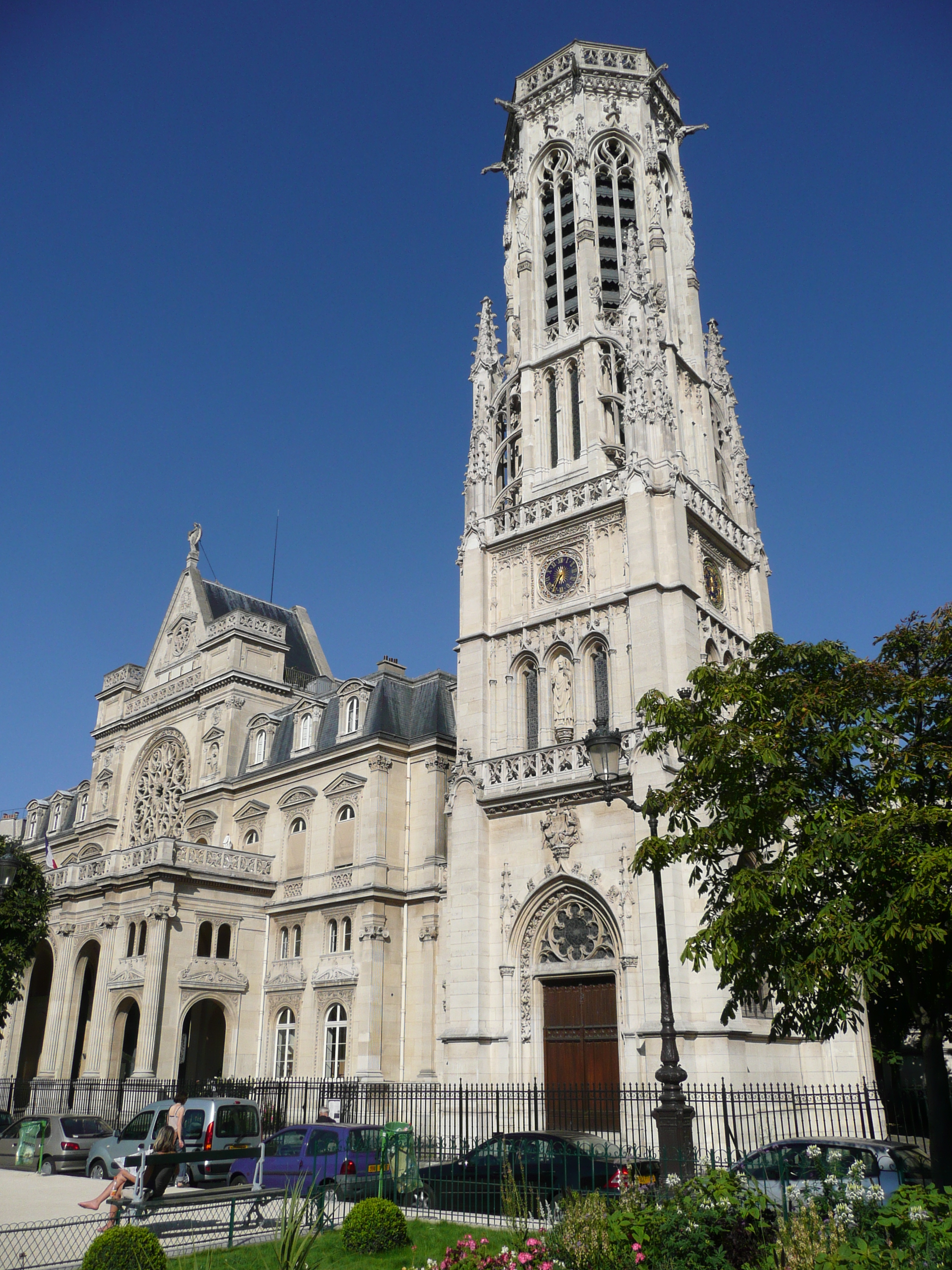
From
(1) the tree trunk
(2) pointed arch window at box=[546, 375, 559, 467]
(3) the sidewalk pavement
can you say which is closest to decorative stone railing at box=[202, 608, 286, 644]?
(2) pointed arch window at box=[546, 375, 559, 467]

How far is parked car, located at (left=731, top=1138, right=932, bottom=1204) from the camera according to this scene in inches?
530

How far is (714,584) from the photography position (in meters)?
29.3

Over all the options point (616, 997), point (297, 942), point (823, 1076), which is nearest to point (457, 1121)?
point (616, 997)

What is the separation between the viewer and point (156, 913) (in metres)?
31.7

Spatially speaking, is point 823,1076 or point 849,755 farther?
point 823,1076

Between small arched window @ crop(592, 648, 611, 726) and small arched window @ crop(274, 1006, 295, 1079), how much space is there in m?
15.3

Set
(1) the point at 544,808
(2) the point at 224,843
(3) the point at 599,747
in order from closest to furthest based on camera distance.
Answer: (3) the point at 599,747 → (1) the point at 544,808 → (2) the point at 224,843

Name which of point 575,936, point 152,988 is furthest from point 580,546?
point 152,988

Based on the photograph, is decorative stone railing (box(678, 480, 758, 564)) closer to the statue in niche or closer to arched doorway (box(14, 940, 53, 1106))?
the statue in niche

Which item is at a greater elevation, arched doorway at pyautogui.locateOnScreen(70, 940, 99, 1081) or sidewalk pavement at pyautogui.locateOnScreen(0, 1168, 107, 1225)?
arched doorway at pyautogui.locateOnScreen(70, 940, 99, 1081)

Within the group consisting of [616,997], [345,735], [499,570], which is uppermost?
[499,570]

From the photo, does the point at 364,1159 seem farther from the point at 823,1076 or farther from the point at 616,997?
the point at 823,1076

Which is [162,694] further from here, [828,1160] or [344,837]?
[828,1160]

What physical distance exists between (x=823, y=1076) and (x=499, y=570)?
15.8 metres
